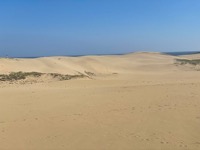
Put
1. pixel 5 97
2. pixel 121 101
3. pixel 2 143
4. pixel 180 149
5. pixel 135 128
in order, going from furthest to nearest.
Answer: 1. pixel 5 97
2. pixel 121 101
3. pixel 135 128
4. pixel 2 143
5. pixel 180 149

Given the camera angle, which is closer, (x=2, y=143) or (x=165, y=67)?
(x=2, y=143)

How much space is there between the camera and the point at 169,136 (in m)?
9.11

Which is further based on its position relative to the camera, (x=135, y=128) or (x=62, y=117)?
(x=62, y=117)

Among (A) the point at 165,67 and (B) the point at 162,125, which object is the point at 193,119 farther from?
(A) the point at 165,67

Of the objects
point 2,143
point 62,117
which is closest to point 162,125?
point 62,117

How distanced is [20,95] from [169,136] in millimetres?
7924

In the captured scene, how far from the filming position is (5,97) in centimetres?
1477

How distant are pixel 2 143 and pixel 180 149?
4163mm

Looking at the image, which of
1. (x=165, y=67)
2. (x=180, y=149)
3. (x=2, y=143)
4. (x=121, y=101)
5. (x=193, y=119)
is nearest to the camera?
(x=180, y=149)

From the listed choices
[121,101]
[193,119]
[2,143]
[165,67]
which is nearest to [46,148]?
[2,143]

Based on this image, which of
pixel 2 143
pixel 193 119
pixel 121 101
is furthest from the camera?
pixel 121 101

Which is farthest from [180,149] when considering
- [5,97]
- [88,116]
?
[5,97]

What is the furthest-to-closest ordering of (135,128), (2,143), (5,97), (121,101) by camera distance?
(5,97)
(121,101)
(135,128)
(2,143)

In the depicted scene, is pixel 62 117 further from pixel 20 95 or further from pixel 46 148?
pixel 20 95
